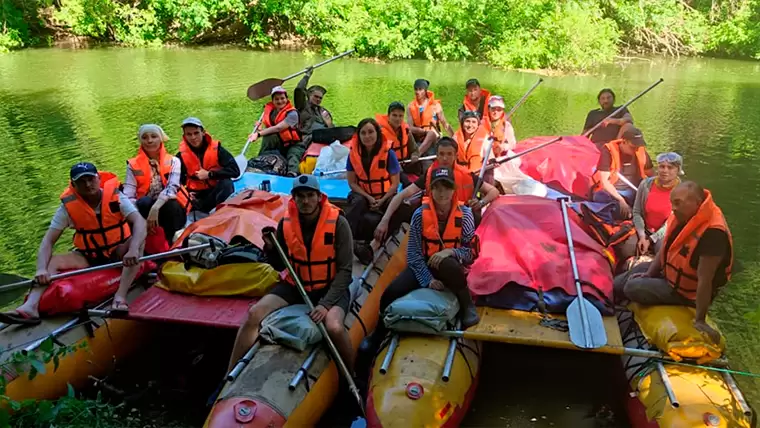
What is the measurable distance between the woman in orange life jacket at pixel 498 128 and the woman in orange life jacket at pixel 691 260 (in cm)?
318

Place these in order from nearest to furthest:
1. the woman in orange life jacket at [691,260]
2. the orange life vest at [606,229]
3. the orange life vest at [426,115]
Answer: the woman in orange life jacket at [691,260] < the orange life vest at [606,229] < the orange life vest at [426,115]

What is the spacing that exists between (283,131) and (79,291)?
3.92m

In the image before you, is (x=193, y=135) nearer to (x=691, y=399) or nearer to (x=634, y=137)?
(x=691, y=399)

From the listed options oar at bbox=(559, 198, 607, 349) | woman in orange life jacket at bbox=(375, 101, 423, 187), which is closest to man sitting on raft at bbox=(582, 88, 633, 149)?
woman in orange life jacket at bbox=(375, 101, 423, 187)

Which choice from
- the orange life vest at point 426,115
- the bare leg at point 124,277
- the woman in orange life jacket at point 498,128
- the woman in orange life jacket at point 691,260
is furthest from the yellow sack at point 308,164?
the woman in orange life jacket at point 691,260

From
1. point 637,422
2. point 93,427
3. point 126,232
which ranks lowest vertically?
point 637,422

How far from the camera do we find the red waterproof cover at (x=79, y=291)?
411cm

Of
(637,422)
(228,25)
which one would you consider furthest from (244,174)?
(228,25)

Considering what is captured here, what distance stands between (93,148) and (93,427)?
766 centimetres

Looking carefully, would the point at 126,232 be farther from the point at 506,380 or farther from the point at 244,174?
the point at 506,380

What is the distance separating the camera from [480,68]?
19.0 metres

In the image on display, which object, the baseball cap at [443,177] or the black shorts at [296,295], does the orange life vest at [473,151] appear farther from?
the black shorts at [296,295]

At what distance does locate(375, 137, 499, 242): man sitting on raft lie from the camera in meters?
4.98

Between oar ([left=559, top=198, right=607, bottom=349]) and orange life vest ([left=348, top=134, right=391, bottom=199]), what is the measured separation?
6.30ft
